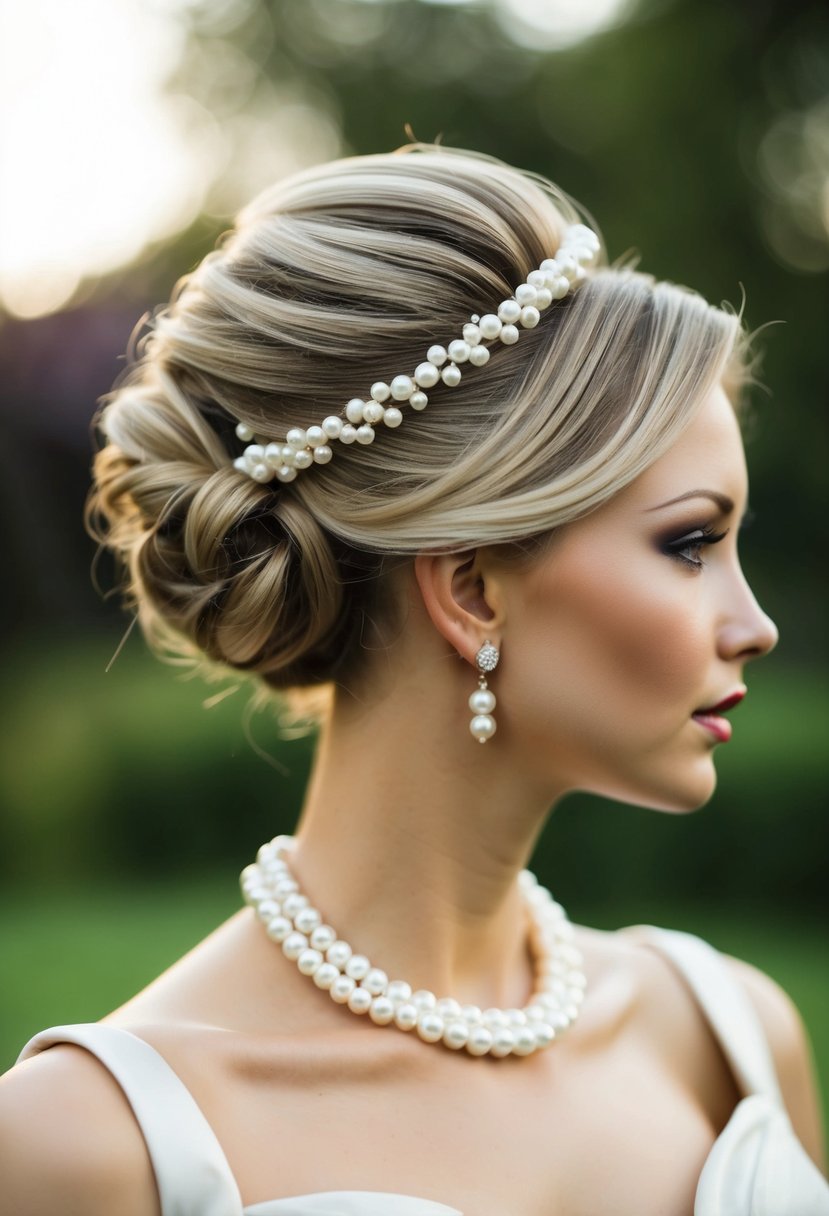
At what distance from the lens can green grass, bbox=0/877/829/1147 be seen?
577 cm

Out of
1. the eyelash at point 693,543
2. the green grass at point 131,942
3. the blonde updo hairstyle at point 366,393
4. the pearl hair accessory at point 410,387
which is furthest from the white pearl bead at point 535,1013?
the green grass at point 131,942

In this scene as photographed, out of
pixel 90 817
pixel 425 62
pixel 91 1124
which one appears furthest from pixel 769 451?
pixel 91 1124

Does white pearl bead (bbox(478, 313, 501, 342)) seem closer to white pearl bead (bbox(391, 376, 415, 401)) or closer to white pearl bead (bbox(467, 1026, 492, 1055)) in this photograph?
white pearl bead (bbox(391, 376, 415, 401))

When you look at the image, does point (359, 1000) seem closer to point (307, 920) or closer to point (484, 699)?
point (307, 920)

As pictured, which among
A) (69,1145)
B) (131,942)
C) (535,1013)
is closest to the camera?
(69,1145)

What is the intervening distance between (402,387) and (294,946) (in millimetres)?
959

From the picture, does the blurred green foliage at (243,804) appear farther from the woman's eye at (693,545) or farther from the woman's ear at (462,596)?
the woman's eye at (693,545)

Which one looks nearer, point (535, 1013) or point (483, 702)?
point (483, 702)

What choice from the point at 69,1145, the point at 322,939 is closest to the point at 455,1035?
the point at 322,939

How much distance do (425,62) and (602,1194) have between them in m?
13.4

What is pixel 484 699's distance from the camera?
2.03 m

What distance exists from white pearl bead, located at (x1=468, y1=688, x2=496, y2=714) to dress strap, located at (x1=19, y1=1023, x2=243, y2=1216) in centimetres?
73

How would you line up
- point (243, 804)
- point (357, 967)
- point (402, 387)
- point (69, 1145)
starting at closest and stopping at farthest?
point (69, 1145) < point (402, 387) < point (357, 967) < point (243, 804)

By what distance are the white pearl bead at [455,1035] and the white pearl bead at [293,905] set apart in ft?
1.06
